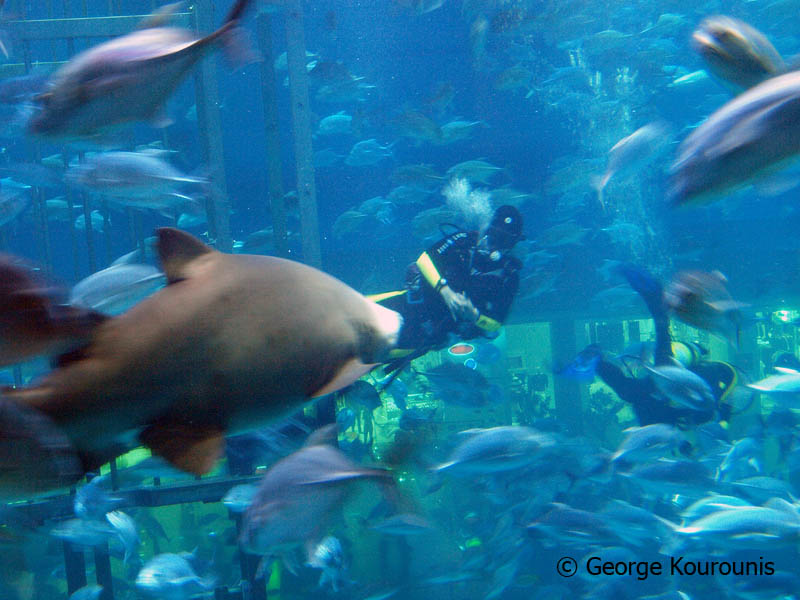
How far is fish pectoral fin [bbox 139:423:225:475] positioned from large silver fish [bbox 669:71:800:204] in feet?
5.37

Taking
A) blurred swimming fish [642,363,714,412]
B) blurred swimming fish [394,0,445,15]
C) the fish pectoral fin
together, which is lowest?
blurred swimming fish [642,363,714,412]

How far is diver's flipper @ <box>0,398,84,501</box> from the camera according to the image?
781mm

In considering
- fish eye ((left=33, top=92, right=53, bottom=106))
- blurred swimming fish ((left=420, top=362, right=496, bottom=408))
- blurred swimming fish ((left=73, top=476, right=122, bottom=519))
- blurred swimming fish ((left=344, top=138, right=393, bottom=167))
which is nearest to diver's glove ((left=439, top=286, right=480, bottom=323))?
blurred swimming fish ((left=420, top=362, right=496, bottom=408))

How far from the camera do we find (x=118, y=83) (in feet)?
5.19

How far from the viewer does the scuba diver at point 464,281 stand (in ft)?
18.6

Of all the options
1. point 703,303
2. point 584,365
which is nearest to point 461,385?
point 584,365

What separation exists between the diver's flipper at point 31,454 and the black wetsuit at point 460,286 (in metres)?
4.87

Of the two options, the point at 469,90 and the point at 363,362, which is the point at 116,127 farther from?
the point at 469,90

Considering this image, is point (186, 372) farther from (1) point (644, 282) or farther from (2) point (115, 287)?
(1) point (644, 282)

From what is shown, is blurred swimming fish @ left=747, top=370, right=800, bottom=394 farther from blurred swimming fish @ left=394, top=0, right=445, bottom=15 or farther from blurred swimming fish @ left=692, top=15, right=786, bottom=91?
blurred swimming fish @ left=394, top=0, right=445, bottom=15

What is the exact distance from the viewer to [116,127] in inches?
69.4

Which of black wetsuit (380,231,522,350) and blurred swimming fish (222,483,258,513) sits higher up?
black wetsuit (380,231,522,350)

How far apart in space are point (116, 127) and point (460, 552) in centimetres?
770

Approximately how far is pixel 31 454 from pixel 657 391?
23.9ft
